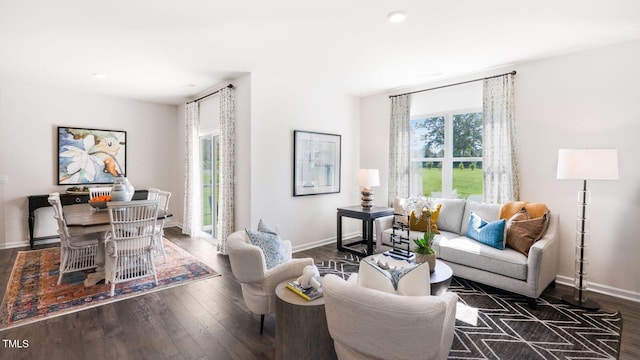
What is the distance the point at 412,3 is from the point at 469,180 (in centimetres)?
296

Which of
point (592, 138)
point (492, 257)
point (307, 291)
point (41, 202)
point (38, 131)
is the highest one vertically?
point (38, 131)

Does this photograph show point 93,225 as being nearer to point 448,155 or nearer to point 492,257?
point 492,257

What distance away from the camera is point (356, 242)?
5395 millimetres

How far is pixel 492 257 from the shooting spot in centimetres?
333

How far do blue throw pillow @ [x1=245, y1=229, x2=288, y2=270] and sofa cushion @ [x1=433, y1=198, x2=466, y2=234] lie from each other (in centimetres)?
259

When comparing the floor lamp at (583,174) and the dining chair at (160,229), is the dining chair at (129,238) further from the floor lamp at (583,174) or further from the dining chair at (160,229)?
the floor lamp at (583,174)

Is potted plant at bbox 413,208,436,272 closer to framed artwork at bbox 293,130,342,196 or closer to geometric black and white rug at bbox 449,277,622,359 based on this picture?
geometric black and white rug at bbox 449,277,622,359

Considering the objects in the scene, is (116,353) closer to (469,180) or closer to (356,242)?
(356,242)

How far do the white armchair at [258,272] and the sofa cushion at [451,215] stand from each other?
100 inches

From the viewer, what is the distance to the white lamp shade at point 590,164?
2930 mm

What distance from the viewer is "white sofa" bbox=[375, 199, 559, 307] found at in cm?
308

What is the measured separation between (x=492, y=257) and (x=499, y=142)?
166 centimetres

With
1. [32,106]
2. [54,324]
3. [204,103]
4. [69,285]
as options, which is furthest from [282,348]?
[32,106]

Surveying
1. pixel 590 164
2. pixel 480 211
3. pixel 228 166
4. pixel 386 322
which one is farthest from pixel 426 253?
pixel 228 166
